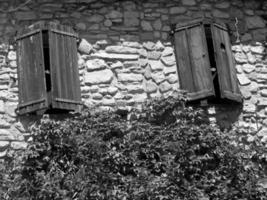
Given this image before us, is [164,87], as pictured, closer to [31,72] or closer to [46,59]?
[46,59]

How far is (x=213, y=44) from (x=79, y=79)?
2019mm

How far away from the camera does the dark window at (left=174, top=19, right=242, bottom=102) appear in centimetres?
883

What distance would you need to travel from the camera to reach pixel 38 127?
26.9 feet

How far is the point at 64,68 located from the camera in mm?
8648

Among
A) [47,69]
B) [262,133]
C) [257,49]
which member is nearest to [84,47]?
[47,69]

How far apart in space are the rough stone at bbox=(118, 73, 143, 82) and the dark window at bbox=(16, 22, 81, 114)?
24.4 inches

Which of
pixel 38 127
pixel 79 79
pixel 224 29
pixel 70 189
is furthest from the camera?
pixel 224 29

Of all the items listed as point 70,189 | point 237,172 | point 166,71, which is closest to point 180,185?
point 237,172

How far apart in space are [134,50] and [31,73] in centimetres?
154

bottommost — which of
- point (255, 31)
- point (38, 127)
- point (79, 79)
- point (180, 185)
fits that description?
point (180, 185)

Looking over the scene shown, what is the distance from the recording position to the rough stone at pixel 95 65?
349 inches

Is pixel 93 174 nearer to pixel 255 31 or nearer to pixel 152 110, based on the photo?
pixel 152 110

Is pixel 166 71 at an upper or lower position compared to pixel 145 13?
lower

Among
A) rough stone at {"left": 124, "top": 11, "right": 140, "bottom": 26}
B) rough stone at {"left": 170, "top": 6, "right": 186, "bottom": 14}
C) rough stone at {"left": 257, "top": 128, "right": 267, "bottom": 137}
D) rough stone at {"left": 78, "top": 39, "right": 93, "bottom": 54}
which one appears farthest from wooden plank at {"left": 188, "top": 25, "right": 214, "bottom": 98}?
rough stone at {"left": 78, "top": 39, "right": 93, "bottom": 54}
